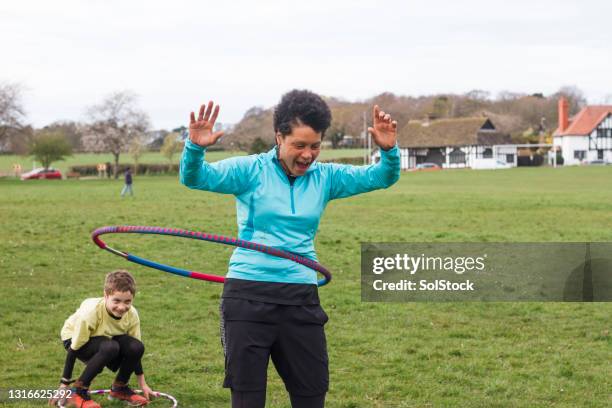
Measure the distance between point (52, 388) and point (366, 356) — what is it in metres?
3.46

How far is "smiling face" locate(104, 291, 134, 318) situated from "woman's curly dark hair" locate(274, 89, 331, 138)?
9.56ft

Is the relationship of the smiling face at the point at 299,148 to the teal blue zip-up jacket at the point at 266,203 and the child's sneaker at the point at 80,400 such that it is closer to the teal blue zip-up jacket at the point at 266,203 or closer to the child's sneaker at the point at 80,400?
the teal blue zip-up jacket at the point at 266,203

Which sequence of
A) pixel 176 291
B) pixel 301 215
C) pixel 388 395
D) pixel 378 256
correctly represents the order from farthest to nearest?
1. pixel 378 256
2. pixel 176 291
3. pixel 388 395
4. pixel 301 215

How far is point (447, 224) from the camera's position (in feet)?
86.3

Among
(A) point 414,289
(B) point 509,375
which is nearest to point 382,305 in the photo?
(A) point 414,289

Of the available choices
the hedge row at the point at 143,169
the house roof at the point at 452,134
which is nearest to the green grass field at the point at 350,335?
the hedge row at the point at 143,169

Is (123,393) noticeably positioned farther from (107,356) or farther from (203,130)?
(203,130)

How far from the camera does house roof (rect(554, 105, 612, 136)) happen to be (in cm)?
11956

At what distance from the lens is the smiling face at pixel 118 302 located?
6984mm

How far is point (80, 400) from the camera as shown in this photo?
7.15 m

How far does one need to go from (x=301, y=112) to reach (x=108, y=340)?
3.54m

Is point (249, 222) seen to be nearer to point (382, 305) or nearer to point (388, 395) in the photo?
point (388, 395)

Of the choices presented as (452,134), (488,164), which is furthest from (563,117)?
(452,134)

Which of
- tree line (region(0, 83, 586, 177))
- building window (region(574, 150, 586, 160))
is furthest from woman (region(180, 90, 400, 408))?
building window (region(574, 150, 586, 160))
